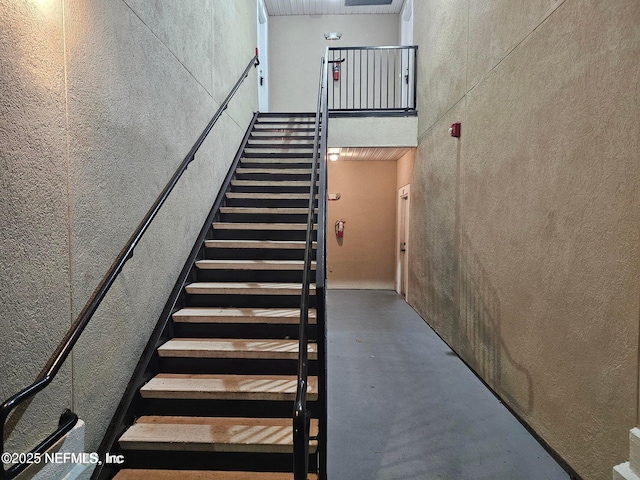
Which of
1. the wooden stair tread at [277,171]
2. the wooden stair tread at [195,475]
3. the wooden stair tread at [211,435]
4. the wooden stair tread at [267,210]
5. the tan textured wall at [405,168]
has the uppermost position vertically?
the tan textured wall at [405,168]

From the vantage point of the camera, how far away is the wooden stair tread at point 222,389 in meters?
2.11

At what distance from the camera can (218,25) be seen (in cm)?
379

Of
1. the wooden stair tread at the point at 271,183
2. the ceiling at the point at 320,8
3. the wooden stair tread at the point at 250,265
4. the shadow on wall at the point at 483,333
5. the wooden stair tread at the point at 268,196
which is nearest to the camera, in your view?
the shadow on wall at the point at 483,333

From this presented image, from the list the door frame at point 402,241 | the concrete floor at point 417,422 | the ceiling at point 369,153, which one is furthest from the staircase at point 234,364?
the door frame at point 402,241

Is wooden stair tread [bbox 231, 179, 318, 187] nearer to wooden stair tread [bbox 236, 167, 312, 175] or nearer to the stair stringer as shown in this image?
wooden stair tread [bbox 236, 167, 312, 175]

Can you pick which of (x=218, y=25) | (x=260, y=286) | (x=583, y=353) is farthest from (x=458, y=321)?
(x=218, y=25)

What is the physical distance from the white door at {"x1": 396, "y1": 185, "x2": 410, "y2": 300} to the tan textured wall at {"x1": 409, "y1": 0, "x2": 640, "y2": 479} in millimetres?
2609

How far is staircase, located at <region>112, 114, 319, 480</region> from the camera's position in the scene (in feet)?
6.20

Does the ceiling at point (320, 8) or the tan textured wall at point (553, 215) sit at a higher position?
the ceiling at point (320, 8)

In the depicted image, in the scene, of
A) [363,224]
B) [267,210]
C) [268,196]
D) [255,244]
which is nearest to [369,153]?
[363,224]

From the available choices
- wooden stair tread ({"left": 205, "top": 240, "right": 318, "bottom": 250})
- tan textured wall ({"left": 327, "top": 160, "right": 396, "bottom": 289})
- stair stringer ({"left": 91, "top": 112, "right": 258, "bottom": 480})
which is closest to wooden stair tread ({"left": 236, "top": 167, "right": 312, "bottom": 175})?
stair stringer ({"left": 91, "top": 112, "right": 258, "bottom": 480})

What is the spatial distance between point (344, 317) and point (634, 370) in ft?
12.8

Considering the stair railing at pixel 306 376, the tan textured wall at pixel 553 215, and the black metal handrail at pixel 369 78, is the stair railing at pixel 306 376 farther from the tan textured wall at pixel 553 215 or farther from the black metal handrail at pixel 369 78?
the black metal handrail at pixel 369 78

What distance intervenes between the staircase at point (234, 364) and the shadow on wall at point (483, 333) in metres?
1.39
